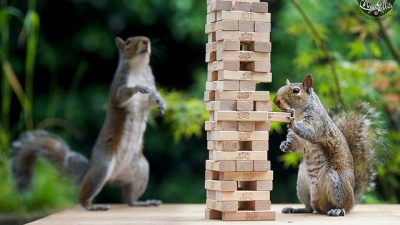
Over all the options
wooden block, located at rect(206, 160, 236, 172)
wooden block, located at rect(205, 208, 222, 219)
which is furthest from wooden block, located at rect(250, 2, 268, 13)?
wooden block, located at rect(205, 208, 222, 219)

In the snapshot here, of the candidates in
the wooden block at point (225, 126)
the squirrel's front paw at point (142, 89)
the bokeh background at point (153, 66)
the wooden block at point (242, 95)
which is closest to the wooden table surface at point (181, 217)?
the wooden block at point (225, 126)

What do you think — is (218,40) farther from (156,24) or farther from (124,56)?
(156,24)

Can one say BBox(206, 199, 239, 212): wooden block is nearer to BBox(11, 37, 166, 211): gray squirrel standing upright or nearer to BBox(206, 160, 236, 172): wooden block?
BBox(206, 160, 236, 172): wooden block

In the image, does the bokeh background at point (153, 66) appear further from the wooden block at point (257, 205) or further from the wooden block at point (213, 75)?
the wooden block at point (257, 205)

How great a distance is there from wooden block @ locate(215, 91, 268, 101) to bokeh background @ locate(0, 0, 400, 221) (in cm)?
260

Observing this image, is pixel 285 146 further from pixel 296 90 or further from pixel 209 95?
pixel 209 95

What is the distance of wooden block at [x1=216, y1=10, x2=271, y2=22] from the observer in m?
3.45

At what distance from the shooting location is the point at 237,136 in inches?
135

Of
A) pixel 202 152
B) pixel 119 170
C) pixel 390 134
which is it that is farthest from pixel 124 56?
pixel 202 152

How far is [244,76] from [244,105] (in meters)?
0.13

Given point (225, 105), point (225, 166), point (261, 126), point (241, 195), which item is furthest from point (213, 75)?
point (241, 195)

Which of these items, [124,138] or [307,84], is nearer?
[307,84]

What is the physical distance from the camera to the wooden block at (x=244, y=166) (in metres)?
3.42

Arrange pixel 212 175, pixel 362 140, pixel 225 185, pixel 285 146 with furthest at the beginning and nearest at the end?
pixel 362 140, pixel 285 146, pixel 212 175, pixel 225 185
